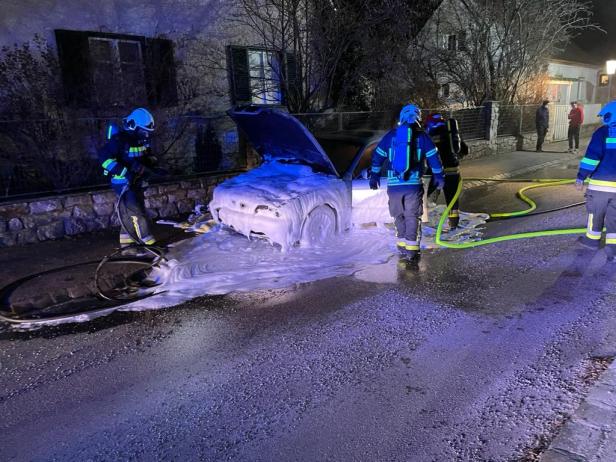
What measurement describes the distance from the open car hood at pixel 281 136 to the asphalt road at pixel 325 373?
1.90 m

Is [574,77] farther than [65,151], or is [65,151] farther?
[574,77]

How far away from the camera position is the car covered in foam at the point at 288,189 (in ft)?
18.5

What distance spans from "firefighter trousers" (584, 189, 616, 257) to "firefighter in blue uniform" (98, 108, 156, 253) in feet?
18.0

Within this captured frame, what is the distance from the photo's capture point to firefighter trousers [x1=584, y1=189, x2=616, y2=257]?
542cm

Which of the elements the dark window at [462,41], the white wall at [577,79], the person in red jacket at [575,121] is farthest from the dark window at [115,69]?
the white wall at [577,79]

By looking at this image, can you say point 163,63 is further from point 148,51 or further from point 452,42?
point 452,42

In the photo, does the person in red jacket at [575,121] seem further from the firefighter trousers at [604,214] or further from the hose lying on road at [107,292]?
the hose lying on road at [107,292]

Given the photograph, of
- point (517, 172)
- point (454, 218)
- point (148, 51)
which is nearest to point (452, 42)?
point (517, 172)

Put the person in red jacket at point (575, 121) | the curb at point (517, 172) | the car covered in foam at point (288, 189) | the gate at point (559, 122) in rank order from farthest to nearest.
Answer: the gate at point (559, 122), the person in red jacket at point (575, 121), the curb at point (517, 172), the car covered in foam at point (288, 189)

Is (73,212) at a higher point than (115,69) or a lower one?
lower

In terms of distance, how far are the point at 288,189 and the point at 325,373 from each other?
2986 mm

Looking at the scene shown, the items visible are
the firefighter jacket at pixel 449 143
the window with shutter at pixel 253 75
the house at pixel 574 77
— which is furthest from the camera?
the house at pixel 574 77

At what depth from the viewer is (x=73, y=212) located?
7430mm

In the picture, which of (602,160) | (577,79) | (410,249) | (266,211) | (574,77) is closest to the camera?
(602,160)
